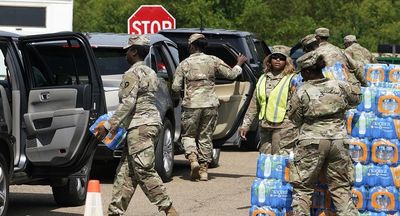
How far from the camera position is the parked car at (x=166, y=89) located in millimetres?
14594

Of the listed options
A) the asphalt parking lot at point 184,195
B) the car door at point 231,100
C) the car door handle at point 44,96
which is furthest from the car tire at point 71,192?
the car door at point 231,100

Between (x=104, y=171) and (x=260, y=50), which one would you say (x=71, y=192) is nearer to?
(x=104, y=171)

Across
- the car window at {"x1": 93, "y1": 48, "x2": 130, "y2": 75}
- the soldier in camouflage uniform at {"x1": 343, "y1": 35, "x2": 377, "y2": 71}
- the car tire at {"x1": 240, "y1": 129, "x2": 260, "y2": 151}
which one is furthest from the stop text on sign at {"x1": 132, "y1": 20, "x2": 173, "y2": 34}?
the car window at {"x1": 93, "y1": 48, "x2": 130, "y2": 75}

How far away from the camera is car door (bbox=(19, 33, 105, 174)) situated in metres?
11.5

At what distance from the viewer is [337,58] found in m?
12.9

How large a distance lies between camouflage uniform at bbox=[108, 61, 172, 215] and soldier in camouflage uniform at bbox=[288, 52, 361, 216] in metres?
1.33

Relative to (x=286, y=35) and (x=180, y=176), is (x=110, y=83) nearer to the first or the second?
(x=180, y=176)

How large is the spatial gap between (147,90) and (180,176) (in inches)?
207

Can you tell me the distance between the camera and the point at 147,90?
11.0 meters

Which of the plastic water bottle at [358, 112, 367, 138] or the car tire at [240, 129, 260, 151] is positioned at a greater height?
the plastic water bottle at [358, 112, 367, 138]

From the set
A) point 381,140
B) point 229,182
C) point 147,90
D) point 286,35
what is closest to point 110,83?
point 229,182

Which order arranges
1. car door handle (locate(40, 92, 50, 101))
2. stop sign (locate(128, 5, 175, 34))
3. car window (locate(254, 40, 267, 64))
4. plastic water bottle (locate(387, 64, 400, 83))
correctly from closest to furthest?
car door handle (locate(40, 92, 50, 101)) < plastic water bottle (locate(387, 64, 400, 83)) < car window (locate(254, 40, 267, 64)) < stop sign (locate(128, 5, 175, 34))

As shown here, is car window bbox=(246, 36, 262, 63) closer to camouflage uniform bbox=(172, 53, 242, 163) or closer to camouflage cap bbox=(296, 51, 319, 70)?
camouflage uniform bbox=(172, 53, 242, 163)

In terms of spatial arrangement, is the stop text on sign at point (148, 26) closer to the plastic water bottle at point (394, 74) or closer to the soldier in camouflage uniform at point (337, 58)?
the soldier in camouflage uniform at point (337, 58)
